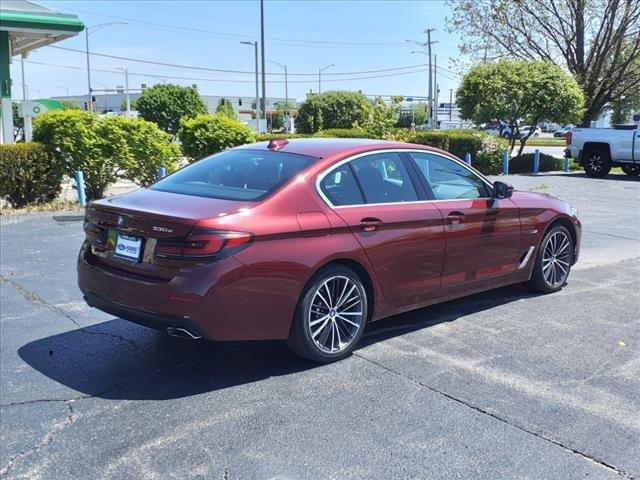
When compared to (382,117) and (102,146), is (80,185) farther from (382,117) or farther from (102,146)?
(382,117)

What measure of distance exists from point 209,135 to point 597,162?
40.0 ft

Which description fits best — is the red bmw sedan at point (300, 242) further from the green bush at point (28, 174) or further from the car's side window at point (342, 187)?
the green bush at point (28, 174)

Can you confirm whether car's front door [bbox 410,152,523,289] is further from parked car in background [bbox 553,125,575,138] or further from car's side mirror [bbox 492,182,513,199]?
parked car in background [bbox 553,125,575,138]

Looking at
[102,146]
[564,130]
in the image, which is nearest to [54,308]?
[102,146]

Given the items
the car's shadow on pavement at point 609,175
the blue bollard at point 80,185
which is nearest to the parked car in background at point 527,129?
the car's shadow on pavement at point 609,175

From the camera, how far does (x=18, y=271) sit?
24.4 ft

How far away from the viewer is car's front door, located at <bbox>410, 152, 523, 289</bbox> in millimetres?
5281

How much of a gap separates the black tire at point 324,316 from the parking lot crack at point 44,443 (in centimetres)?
144

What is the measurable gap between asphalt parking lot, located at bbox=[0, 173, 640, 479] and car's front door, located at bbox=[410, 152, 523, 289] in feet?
1.50

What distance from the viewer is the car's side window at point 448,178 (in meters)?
5.34

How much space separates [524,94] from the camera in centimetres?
2228

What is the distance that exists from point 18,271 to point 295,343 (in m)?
4.57

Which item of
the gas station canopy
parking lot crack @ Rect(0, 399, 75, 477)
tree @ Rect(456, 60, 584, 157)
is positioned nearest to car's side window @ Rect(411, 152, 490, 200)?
parking lot crack @ Rect(0, 399, 75, 477)

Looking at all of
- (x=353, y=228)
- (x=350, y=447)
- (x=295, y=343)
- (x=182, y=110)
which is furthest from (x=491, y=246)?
(x=182, y=110)
